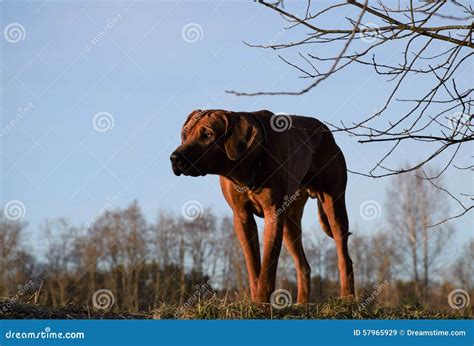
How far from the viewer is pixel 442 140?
4.38 meters

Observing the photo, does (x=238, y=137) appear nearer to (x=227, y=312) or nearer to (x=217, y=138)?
(x=217, y=138)

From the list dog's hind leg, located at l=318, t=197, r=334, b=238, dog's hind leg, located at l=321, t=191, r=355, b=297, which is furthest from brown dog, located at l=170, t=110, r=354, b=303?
dog's hind leg, located at l=318, t=197, r=334, b=238

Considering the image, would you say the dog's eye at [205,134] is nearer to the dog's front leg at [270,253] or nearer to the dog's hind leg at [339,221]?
the dog's front leg at [270,253]

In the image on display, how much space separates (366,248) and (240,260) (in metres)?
5.77

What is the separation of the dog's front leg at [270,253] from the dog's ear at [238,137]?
27.1 inches

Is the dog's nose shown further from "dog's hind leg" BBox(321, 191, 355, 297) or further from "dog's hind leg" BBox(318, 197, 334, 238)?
"dog's hind leg" BBox(318, 197, 334, 238)

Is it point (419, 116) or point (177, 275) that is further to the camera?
point (177, 275)

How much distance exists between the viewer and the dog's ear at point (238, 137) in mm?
7184

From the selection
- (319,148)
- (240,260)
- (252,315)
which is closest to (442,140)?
(252,315)

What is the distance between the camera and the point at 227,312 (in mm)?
6469

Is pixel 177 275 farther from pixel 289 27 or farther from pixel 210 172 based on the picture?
pixel 289 27

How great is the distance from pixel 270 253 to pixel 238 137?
1.19 meters

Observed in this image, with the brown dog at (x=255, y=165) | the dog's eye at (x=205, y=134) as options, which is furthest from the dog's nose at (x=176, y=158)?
the dog's eye at (x=205, y=134)

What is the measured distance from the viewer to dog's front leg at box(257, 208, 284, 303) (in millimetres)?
7152
